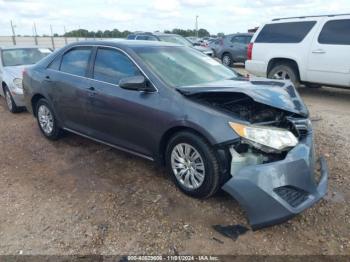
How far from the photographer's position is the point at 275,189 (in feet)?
9.95

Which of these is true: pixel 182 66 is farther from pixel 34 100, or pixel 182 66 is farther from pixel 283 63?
pixel 283 63

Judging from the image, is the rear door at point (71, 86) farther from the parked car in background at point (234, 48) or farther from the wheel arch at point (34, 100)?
the parked car in background at point (234, 48)

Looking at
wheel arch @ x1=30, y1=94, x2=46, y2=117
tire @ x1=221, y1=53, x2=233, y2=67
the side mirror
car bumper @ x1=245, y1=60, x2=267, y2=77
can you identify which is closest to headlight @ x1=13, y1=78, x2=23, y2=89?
wheel arch @ x1=30, y1=94, x2=46, y2=117

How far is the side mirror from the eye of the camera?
391 centimetres

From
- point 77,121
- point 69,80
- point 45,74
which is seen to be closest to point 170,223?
point 77,121

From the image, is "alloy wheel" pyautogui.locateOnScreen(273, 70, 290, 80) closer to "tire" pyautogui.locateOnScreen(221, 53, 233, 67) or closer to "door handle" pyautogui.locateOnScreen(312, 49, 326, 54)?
"door handle" pyautogui.locateOnScreen(312, 49, 326, 54)

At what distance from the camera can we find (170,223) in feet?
11.1

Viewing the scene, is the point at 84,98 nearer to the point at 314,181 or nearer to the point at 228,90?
the point at 228,90

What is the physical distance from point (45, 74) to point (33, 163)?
1.44 meters

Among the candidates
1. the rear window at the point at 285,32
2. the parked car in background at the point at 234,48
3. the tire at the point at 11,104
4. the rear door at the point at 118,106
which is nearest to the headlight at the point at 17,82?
the tire at the point at 11,104

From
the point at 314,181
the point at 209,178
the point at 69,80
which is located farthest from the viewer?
the point at 69,80

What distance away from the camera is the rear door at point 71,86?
4.82 metres

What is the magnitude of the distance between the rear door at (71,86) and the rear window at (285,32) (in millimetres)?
5847

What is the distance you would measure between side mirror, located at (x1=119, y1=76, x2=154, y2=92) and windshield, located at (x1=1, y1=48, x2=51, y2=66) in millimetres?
5779
